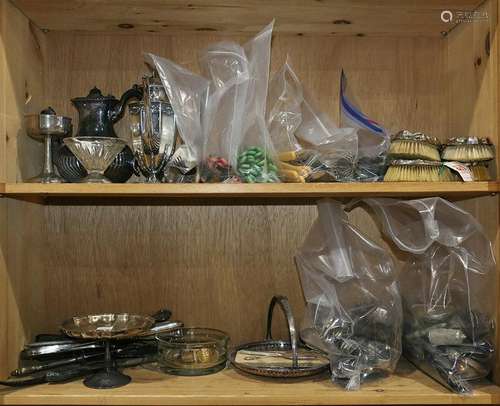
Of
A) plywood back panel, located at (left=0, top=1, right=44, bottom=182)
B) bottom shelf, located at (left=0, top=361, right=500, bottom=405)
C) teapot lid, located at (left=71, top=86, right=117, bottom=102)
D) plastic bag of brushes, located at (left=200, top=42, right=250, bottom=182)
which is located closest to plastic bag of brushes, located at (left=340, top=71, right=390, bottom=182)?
plastic bag of brushes, located at (left=200, top=42, right=250, bottom=182)

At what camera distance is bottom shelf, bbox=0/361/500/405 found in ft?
3.66

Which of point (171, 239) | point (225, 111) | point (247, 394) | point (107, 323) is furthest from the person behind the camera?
point (171, 239)

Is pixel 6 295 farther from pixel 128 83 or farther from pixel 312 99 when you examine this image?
pixel 312 99

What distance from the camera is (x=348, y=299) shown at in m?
1.27

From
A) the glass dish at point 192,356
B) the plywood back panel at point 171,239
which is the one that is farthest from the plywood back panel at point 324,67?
the glass dish at point 192,356

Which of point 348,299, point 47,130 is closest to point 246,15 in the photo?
point 47,130

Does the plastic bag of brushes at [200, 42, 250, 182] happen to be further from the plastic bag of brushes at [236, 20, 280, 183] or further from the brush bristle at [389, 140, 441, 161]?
the brush bristle at [389, 140, 441, 161]

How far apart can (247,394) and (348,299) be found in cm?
29

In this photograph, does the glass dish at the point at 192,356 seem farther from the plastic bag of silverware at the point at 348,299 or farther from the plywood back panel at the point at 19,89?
the plywood back panel at the point at 19,89

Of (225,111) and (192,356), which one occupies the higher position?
(225,111)

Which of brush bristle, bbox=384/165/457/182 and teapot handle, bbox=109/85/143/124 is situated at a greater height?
teapot handle, bbox=109/85/143/124

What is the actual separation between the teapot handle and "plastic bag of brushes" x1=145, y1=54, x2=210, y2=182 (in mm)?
84

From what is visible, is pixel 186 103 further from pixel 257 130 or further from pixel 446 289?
pixel 446 289

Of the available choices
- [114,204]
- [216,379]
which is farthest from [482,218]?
[114,204]
